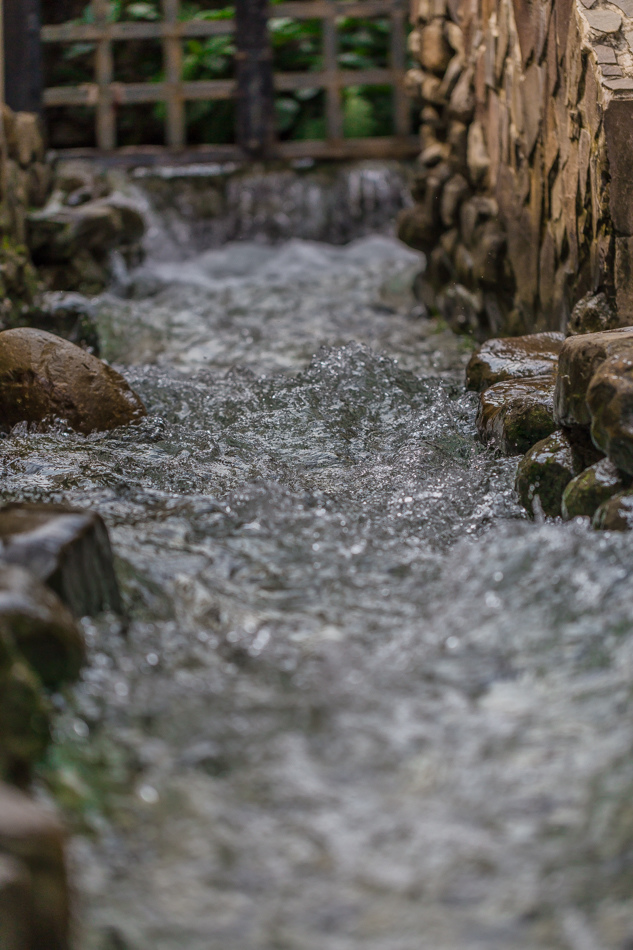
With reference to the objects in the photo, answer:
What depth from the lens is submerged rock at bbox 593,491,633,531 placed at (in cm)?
245

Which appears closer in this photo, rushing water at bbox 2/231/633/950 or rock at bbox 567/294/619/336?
rushing water at bbox 2/231/633/950

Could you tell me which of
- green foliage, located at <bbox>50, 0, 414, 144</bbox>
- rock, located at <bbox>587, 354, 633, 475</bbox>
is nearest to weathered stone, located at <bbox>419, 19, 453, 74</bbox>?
green foliage, located at <bbox>50, 0, 414, 144</bbox>

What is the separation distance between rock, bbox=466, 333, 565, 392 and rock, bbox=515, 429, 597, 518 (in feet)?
2.49

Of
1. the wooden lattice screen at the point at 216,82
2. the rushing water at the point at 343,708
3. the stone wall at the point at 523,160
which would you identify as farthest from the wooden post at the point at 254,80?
the rushing water at the point at 343,708

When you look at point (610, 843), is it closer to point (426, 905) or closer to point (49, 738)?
point (426, 905)

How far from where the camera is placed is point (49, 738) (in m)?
1.84

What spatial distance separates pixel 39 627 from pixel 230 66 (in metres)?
9.02

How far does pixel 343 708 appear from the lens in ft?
6.41

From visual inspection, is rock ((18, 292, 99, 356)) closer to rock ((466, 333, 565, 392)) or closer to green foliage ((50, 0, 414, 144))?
rock ((466, 333, 565, 392))

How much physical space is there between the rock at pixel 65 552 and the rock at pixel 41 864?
2.20ft

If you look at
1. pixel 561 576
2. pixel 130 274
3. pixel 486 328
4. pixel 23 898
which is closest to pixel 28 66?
pixel 130 274

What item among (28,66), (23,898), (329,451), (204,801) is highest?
(28,66)

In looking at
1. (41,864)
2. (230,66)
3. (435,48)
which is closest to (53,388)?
(41,864)

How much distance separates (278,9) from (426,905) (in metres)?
7.78
